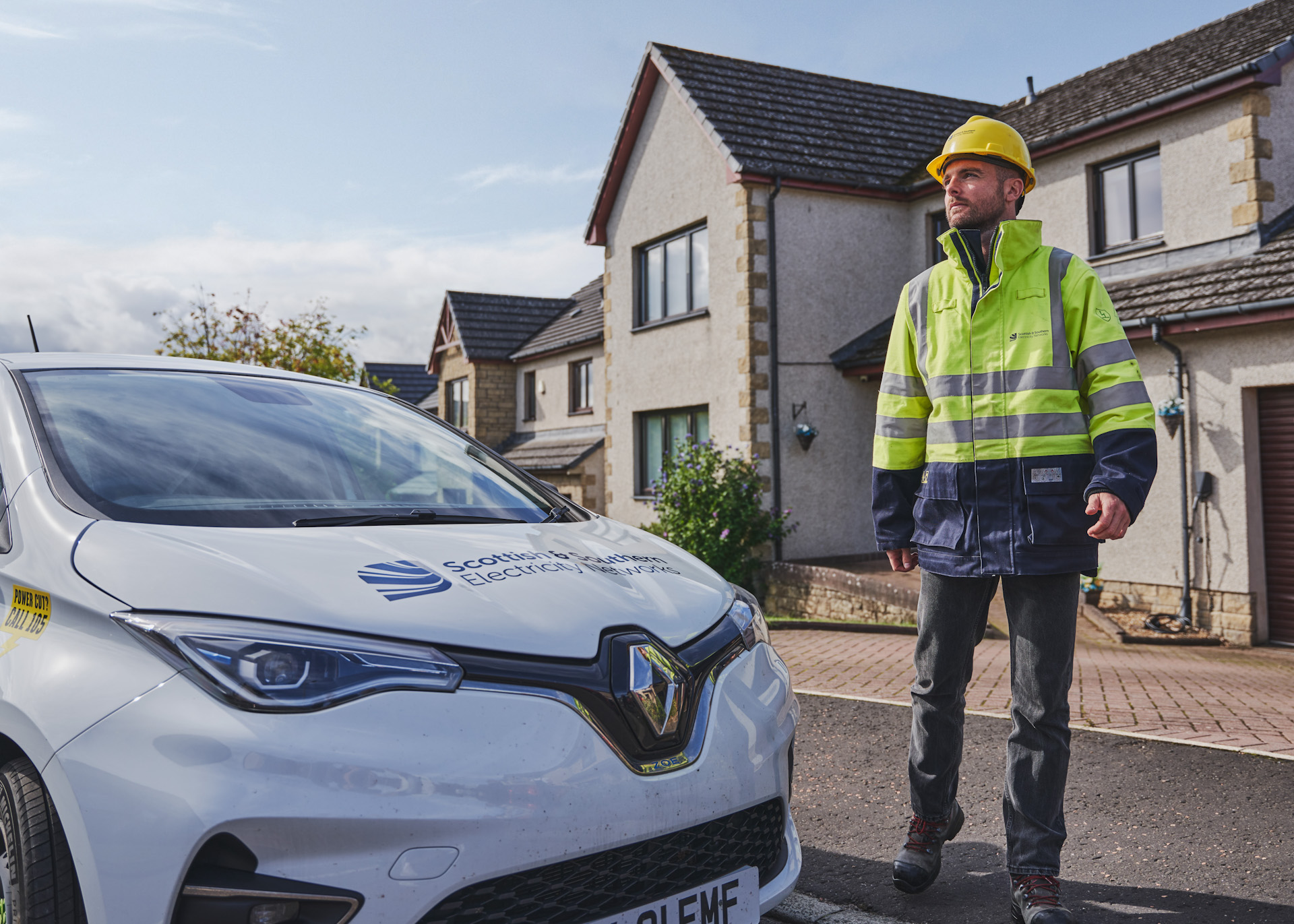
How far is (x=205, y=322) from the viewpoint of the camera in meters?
28.5

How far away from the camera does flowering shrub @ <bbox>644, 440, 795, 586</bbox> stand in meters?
13.7

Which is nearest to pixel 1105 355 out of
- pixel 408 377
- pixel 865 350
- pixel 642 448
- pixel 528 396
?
pixel 865 350

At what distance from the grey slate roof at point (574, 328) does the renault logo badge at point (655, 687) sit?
831 inches

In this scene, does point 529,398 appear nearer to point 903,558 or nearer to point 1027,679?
point 903,558

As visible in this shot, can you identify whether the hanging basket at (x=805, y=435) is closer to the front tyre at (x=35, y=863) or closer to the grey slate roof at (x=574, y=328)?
the grey slate roof at (x=574, y=328)

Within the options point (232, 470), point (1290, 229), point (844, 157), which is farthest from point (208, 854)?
point (844, 157)

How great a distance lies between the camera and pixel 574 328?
26.0 metres

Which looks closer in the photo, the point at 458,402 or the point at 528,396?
the point at 528,396

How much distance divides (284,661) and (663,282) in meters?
15.7

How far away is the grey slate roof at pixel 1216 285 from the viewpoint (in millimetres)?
9734

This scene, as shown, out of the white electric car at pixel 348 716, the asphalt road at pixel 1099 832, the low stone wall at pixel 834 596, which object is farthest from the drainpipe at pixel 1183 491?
the white electric car at pixel 348 716

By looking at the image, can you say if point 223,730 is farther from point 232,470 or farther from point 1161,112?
point 1161,112

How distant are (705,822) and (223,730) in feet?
3.16

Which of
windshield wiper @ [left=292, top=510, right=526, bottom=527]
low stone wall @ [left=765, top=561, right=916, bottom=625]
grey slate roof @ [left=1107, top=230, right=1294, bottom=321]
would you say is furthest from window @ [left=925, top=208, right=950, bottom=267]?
windshield wiper @ [left=292, top=510, right=526, bottom=527]
